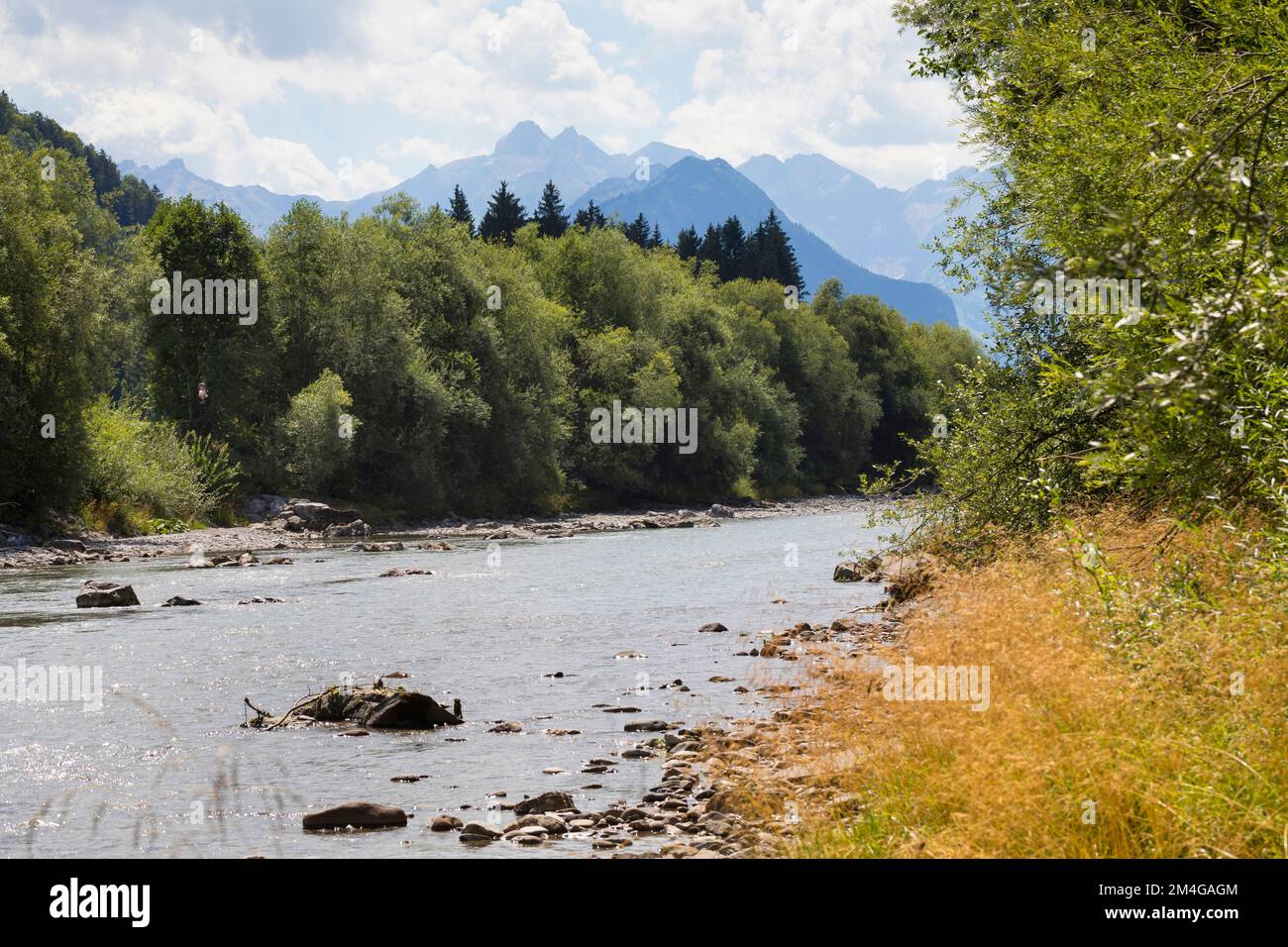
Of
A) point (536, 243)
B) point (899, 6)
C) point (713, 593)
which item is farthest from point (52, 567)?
point (536, 243)

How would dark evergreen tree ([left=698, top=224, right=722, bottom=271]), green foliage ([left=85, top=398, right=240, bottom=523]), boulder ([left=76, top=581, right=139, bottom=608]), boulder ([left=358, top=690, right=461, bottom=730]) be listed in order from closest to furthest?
boulder ([left=358, top=690, right=461, bottom=730])
boulder ([left=76, top=581, right=139, bottom=608])
green foliage ([left=85, top=398, right=240, bottom=523])
dark evergreen tree ([left=698, top=224, right=722, bottom=271])

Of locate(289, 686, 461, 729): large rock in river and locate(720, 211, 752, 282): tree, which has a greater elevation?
locate(720, 211, 752, 282): tree

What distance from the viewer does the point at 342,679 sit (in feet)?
65.4

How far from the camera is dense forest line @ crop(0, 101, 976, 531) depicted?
44.2 m


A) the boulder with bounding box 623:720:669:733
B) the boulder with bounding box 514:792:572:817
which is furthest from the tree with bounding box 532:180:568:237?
the boulder with bounding box 514:792:572:817

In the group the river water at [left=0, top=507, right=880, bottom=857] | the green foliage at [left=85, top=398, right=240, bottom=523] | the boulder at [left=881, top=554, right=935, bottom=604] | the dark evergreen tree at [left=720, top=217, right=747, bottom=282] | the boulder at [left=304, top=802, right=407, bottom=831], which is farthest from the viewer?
the dark evergreen tree at [left=720, top=217, right=747, bottom=282]

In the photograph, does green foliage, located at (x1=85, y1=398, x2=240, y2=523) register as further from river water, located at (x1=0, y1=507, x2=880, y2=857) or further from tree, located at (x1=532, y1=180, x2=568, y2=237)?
tree, located at (x1=532, y1=180, x2=568, y2=237)

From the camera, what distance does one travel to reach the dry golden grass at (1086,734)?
7777 millimetres

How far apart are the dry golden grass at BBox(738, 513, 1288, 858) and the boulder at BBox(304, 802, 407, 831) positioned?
135 inches

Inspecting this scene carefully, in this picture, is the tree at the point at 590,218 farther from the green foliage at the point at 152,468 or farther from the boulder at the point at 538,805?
the boulder at the point at 538,805

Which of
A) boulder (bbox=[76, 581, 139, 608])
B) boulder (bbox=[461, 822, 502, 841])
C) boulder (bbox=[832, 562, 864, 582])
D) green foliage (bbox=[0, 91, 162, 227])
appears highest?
green foliage (bbox=[0, 91, 162, 227])

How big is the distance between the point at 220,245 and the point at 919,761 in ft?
187

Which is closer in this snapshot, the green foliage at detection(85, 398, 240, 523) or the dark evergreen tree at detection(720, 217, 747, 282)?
the green foliage at detection(85, 398, 240, 523)

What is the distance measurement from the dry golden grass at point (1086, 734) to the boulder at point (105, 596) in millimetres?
21300
